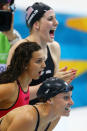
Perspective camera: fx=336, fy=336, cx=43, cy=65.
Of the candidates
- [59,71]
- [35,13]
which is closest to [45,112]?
[59,71]

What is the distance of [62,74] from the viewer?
9.22 ft

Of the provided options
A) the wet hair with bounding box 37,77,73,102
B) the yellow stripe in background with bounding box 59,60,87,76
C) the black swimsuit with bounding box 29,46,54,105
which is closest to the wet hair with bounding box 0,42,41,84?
the wet hair with bounding box 37,77,73,102

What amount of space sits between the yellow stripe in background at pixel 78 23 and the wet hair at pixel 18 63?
3.22 metres

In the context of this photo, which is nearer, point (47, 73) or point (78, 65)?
point (47, 73)

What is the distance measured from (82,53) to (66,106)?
3.60 meters

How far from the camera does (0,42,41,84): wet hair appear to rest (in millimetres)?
2545

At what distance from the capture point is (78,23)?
232 inches

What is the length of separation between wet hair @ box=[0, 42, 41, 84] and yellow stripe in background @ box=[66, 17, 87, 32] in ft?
10.6

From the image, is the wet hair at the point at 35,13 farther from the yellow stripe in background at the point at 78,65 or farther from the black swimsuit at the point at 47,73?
the yellow stripe in background at the point at 78,65

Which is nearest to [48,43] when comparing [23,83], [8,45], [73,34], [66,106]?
[8,45]

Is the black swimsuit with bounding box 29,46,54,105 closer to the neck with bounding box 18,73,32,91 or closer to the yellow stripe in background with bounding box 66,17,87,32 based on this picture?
the neck with bounding box 18,73,32,91

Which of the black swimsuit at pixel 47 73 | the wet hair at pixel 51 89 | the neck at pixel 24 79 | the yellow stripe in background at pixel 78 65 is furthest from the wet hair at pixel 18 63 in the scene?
the yellow stripe in background at pixel 78 65

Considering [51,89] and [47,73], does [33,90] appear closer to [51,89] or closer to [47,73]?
[47,73]

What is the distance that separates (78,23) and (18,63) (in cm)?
348
